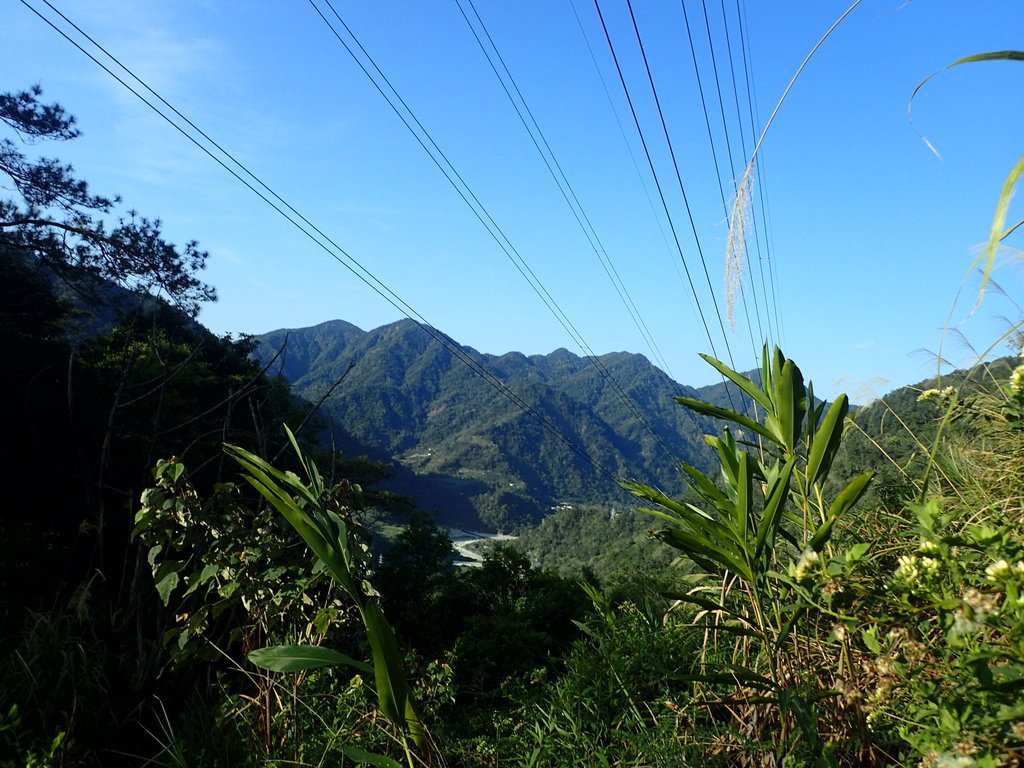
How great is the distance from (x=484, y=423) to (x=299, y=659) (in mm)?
115855

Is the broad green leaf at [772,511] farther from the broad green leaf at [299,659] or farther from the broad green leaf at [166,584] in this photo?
the broad green leaf at [166,584]

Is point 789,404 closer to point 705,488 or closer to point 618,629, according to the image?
point 705,488

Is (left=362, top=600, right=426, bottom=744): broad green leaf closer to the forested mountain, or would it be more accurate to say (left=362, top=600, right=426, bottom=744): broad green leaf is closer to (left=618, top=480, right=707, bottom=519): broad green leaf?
(left=618, top=480, right=707, bottom=519): broad green leaf

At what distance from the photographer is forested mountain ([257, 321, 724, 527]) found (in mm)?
81000

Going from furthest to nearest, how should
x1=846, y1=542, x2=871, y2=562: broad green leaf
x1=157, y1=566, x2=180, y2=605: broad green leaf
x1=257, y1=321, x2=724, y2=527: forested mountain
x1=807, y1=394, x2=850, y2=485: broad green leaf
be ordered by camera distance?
x1=257, y1=321, x2=724, y2=527: forested mountain < x1=157, y1=566, x2=180, y2=605: broad green leaf < x1=807, y1=394, x2=850, y2=485: broad green leaf < x1=846, y1=542, x2=871, y2=562: broad green leaf

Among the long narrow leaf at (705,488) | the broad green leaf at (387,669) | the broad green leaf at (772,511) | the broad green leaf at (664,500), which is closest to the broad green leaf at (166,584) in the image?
the broad green leaf at (387,669)

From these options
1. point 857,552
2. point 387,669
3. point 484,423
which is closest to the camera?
point 857,552

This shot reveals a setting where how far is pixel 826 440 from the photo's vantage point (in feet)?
5.08

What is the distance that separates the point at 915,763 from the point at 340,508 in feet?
5.57

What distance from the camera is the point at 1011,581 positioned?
778mm

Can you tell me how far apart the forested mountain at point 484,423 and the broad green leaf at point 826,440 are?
209 feet

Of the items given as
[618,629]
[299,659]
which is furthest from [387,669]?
[618,629]

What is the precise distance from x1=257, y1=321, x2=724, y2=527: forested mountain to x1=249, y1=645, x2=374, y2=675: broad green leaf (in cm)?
6424

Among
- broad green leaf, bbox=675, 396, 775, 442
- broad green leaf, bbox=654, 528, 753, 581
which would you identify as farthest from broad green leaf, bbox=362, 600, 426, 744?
broad green leaf, bbox=675, 396, 775, 442
